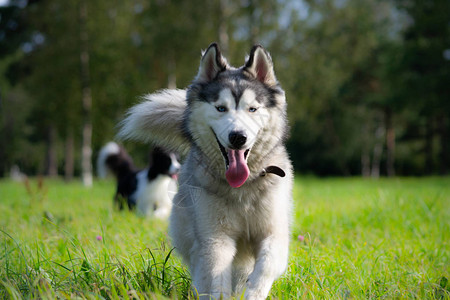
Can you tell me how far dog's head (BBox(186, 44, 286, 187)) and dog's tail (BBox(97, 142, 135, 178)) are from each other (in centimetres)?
500

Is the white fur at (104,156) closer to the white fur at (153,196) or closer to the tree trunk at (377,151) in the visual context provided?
the white fur at (153,196)

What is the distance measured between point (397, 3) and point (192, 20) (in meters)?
10.9

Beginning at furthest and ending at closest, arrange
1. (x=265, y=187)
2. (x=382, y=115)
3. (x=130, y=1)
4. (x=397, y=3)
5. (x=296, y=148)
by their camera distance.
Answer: (x=296, y=148) → (x=382, y=115) → (x=397, y=3) → (x=130, y=1) → (x=265, y=187)

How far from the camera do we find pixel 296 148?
29641 mm

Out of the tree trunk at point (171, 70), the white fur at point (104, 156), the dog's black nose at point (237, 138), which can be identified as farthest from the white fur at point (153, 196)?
the tree trunk at point (171, 70)

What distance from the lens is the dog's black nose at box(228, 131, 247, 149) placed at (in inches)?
90.3

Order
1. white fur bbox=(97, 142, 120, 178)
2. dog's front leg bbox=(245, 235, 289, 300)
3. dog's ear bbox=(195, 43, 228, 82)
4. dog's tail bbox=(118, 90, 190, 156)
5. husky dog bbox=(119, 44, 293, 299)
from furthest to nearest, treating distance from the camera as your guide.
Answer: white fur bbox=(97, 142, 120, 178)
dog's tail bbox=(118, 90, 190, 156)
dog's ear bbox=(195, 43, 228, 82)
husky dog bbox=(119, 44, 293, 299)
dog's front leg bbox=(245, 235, 289, 300)

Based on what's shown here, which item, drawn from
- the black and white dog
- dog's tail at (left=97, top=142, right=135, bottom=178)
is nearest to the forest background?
dog's tail at (left=97, top=142, right=135, bottom=178)

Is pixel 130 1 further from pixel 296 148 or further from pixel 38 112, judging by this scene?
pixel 296 148

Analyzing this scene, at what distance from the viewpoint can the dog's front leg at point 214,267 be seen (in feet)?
7.46

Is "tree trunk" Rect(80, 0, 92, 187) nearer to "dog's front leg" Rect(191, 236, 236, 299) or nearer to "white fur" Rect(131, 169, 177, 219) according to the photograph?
"white fur" Rect(131, 169, 177, 219)

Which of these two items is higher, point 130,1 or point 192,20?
point 130,1

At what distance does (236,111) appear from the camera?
2.46m

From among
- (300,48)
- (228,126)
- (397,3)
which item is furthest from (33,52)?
(228,126)
